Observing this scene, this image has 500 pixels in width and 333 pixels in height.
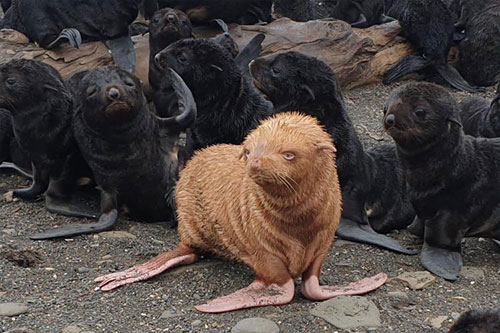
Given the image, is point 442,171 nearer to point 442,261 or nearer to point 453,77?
point 442,261

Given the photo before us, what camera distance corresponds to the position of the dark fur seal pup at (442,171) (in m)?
5.00

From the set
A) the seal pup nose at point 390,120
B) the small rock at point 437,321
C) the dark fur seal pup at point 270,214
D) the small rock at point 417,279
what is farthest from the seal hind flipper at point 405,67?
the small rock at point 437,321

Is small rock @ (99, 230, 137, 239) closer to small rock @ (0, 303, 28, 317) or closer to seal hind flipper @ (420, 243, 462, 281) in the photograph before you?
small rock @ (0, 303, 28, 317)

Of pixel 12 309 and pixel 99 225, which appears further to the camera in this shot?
pixel 99 225

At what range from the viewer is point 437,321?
13.4 feet

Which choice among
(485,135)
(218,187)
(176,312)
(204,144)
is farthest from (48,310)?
(485,135)

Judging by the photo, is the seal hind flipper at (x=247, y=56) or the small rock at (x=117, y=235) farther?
the seal hind flipper at (x=247, y=56)

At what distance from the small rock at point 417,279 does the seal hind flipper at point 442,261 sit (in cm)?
11

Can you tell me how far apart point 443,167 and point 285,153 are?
5.63 feet

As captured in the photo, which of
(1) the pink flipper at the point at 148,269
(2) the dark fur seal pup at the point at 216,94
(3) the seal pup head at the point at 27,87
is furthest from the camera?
(2) the dark fur seal pup at the point at 216,94

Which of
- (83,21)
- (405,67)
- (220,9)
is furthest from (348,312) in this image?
(405,67)

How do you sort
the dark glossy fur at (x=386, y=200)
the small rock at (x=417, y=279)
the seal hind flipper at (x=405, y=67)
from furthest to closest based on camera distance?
1. the seal hind flipper at (x=405, y=67)
2. the dark glossy fur at (x=386, y=200)
3. the small rock at (x=417, y=279)

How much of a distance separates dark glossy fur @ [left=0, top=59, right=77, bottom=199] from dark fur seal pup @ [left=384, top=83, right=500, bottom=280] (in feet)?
7.69

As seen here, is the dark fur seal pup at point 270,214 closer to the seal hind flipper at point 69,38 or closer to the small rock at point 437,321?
the small rock at point 437,321
